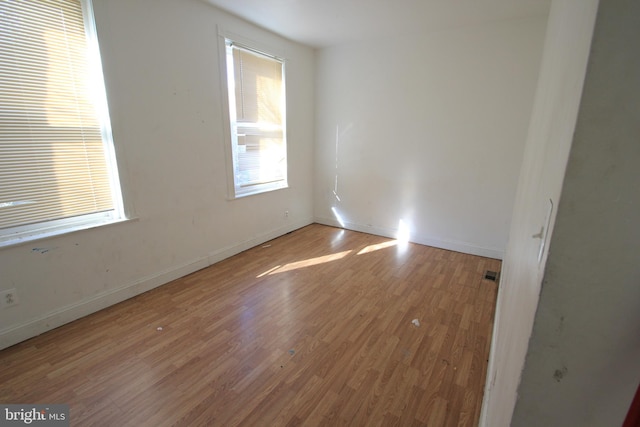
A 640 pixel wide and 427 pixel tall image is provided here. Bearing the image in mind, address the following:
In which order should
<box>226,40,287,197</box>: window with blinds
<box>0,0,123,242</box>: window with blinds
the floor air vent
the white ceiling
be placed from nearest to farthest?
<box>0,0,123,242</box>: window with blinds
the white ceiling
the floor air vent
<box>226,40,287,197</box>: window with blinds

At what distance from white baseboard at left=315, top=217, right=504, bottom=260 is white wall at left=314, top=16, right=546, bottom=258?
12 mm

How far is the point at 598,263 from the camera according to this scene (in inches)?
16.3

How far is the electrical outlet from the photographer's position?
1.88m

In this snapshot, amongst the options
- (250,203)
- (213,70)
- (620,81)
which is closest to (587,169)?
(620,81)

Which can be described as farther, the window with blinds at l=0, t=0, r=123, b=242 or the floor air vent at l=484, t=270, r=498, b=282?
the floor air vent at l=484, t=270, r=498, b=282

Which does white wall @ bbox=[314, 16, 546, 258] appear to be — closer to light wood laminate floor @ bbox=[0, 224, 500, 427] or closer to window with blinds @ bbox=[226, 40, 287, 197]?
window with blinds @ bbox=[226, 40, 287, 197]

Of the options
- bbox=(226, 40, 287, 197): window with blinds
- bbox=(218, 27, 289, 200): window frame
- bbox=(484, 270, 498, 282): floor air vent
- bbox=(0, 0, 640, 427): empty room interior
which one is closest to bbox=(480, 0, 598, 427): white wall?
bbox=(0, 0, 640, 427): empty room interior

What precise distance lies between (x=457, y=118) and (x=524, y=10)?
1.06m

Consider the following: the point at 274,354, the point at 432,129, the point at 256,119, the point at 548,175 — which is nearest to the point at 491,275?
the point at 432,129

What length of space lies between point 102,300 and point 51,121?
1366 mm

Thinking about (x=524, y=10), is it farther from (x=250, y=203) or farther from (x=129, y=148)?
(x=129, y=148)
